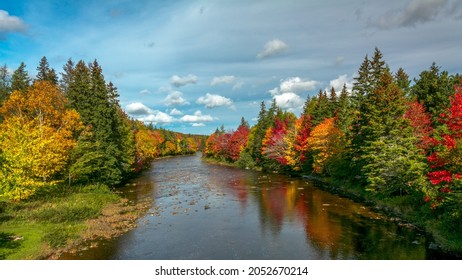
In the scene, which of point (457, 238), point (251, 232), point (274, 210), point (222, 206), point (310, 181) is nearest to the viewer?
point (457, 238)

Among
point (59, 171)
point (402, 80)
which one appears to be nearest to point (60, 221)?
point (59, 171)

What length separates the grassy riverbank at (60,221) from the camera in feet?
76.3

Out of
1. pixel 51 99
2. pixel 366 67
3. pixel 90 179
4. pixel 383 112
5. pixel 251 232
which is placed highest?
pixel 366 67

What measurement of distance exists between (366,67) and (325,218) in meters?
25.6

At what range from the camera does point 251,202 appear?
41000 millimetres

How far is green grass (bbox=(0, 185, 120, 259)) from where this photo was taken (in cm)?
2283

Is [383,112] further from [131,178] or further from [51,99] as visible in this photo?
[131,178]

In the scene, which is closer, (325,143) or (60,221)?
(60,221)

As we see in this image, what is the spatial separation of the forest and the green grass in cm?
2767

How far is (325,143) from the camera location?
56312 millimetres

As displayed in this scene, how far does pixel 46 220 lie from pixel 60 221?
1089 mm

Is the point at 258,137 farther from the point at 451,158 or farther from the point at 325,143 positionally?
the point at 451,158

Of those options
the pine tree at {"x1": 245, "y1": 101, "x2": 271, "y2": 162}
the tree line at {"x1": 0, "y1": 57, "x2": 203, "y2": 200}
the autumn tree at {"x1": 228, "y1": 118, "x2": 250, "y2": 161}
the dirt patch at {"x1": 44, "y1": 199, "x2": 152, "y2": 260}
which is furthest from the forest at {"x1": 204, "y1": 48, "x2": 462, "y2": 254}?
the tree line at {"x1": 0, "y1": 57, "x2": 203, "y2": 200}
